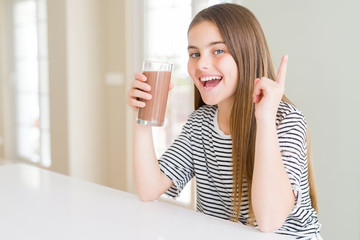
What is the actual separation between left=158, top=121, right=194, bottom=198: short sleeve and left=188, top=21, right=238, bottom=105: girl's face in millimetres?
220

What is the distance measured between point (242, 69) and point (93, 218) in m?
0.59

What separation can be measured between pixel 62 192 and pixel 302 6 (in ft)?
4.36

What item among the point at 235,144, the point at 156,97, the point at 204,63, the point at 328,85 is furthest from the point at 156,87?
the point at 328,85

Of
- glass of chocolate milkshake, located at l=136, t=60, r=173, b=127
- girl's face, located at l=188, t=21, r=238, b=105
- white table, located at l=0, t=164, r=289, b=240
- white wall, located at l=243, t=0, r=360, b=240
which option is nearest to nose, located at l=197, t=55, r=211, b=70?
girl's face, located at l=188, t=21, r=238, b=105

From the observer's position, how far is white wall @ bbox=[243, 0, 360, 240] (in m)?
→ 1.61

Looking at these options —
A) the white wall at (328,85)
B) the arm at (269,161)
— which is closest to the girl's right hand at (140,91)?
the arm at (269,161)

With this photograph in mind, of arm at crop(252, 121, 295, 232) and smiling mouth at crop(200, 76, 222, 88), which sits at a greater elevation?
smiling mouth at crop(200, 76, 222, 88)

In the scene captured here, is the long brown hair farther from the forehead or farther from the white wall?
the white wall

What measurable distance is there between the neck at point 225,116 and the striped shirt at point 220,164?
0.02 m

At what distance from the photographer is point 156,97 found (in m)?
1.01

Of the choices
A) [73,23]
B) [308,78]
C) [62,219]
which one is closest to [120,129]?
[73,23]

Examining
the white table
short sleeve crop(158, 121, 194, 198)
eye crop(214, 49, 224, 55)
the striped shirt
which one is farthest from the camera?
short sleeve crop(158, 121, 194, 198)

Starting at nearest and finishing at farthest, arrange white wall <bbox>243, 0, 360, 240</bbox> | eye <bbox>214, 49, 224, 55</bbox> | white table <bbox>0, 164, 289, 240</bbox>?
Answer: white table <bbox>0, 164, 289, 240</bbox> < eye <bbox>214, 49, 224, 55</bbox> < white wall <bbox>243, 0, 360, 240</bbox>

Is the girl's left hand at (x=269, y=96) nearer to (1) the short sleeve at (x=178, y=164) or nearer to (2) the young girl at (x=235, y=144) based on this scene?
(2) the young girl at (x=235, y=144)
